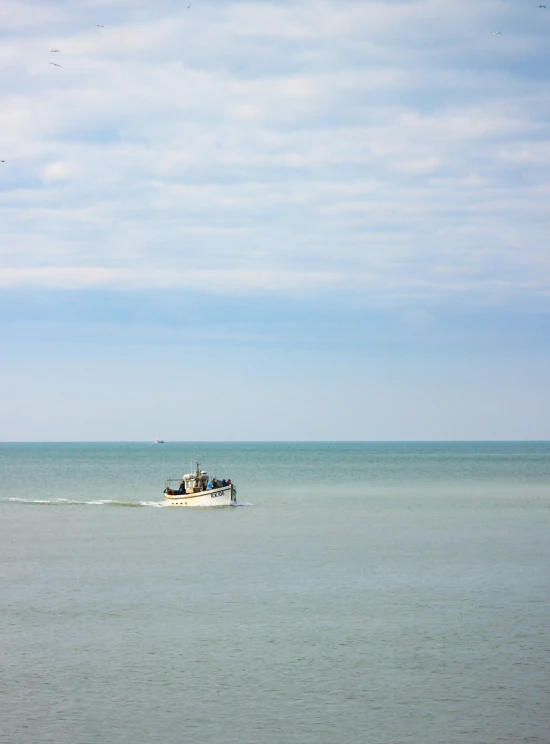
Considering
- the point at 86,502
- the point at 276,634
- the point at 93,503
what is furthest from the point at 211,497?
the point at 276,634

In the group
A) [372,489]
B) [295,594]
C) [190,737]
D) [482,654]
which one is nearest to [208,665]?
[190,737]

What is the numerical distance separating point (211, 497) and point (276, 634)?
178 ft

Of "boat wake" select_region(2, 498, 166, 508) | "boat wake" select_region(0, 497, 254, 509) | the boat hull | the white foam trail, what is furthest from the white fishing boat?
the white foam trail

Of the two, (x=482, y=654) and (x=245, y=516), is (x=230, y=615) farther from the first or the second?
(x=245, y=516)

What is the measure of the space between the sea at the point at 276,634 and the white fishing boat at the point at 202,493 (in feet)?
52.4

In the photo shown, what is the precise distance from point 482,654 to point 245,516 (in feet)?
165

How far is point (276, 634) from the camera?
35875 mm

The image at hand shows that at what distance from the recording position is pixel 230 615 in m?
39.0

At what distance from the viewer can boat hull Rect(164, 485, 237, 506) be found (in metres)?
89.6

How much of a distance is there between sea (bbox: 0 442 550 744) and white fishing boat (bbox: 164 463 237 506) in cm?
1598

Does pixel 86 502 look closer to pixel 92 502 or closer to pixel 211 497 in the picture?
pixel 92 502

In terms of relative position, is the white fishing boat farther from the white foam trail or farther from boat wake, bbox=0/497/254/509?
the white foam trail

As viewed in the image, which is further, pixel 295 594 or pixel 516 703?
pixel 295 594

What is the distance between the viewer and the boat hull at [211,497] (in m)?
89.6
